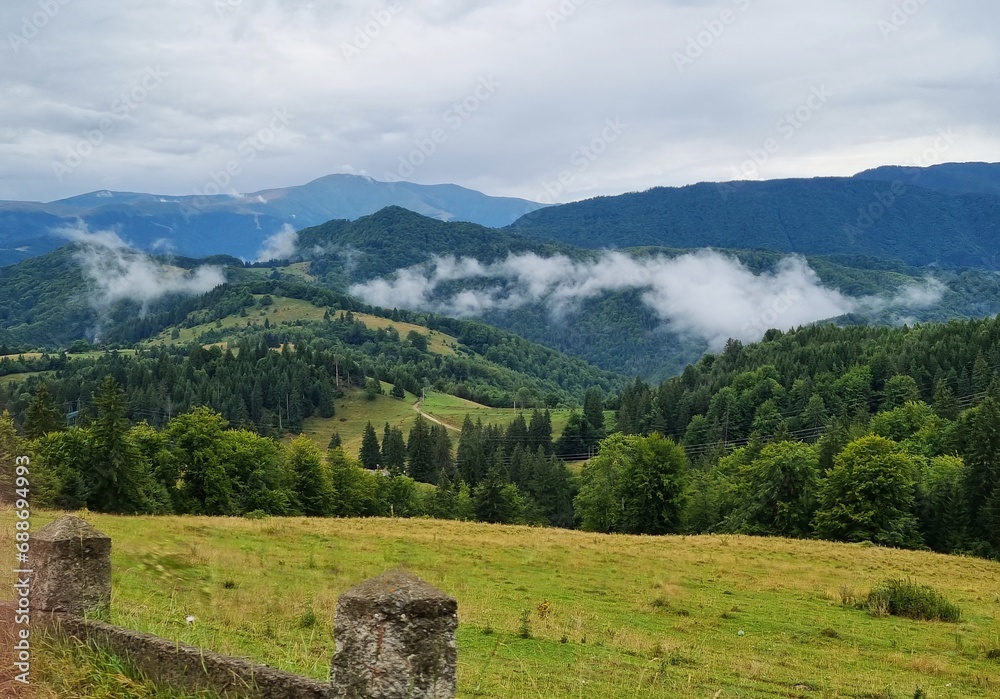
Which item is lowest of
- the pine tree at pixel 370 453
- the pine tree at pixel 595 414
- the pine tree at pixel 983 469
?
the pine tree at pixel 370 453

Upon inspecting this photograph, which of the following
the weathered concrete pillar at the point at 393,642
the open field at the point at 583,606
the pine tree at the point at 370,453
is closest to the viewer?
the weathered concrete pillar at the point at 393,642

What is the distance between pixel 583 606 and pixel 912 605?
481 inches

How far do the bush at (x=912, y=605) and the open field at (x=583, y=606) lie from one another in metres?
0.89

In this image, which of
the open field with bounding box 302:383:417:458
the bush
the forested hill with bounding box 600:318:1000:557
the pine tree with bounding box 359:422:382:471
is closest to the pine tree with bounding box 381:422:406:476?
the pine tree with bounding box 359:422:382:471

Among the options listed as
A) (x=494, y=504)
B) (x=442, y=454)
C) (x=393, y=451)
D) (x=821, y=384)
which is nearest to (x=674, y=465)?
(x=494, y=504)

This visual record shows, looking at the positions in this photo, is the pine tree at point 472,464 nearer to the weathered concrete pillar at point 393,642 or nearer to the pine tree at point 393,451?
the pine tree at point 393,451

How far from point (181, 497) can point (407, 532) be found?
33450 mm

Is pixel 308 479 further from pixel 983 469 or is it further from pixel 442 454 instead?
pixel 983 469

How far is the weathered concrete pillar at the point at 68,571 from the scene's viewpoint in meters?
8.88

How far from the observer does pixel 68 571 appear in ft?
29.3

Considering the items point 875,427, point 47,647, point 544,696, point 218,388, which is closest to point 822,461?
point 875,427

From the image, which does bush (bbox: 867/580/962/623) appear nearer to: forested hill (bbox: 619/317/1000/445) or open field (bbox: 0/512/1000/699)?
open field (bbox: 0/512/1000/699)

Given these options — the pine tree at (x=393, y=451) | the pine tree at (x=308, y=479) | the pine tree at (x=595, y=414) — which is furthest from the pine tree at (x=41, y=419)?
the pine tree at (x=595, y=414)

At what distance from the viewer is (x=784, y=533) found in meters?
68.1
